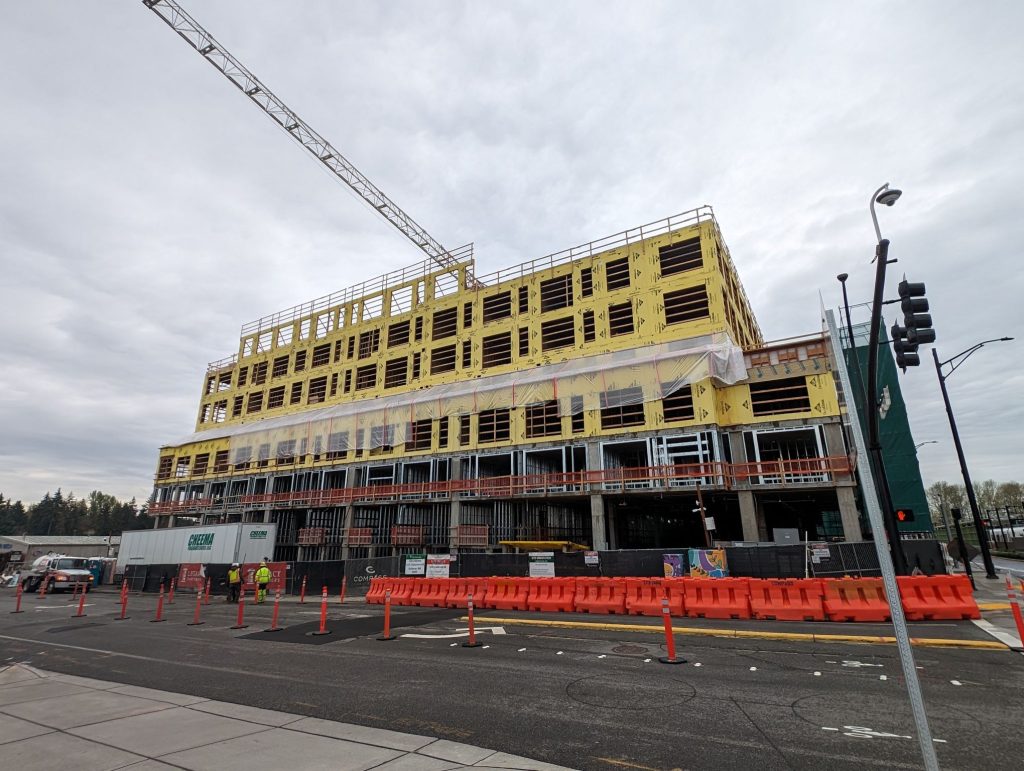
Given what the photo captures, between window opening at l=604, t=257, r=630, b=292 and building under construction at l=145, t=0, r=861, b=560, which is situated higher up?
window opening at l=604, t=257, r=630, b=292

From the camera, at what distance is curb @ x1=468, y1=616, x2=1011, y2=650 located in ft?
33.3

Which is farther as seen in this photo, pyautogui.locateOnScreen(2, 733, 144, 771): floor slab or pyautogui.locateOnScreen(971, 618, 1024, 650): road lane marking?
Result: pyautogui.locateOnScreen(971, 618, 1024, 650): road lane marking

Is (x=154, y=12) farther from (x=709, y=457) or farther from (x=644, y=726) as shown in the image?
(x=644, y=726)

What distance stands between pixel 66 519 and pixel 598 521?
159 meters

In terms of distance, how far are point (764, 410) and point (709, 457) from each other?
399 cm

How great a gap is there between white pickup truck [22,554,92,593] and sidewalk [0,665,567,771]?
110 feet

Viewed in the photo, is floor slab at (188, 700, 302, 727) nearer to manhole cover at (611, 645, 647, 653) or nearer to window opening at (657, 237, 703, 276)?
manhole cover at (611, 645, 647, 653)

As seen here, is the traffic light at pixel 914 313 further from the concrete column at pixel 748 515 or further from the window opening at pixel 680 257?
the window opening at pixel 680 257

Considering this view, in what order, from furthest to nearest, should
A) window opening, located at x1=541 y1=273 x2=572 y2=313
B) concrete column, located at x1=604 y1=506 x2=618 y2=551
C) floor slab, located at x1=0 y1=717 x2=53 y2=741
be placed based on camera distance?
window opening, located at x1=541 y1=273 x2=572 y2=313 < concrete column, located at x1=604 y1=506 x2=618 y2=551 < floor slab, located at x1=0 y1=717 x2=53 y2=741

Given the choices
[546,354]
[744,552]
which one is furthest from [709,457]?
[546,354]

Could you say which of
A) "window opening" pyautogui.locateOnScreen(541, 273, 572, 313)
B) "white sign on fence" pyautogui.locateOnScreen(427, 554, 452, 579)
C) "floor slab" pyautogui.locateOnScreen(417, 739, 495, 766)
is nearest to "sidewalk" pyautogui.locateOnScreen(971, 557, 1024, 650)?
"floor slab" pyautogui.locateOnScreen(417, 739, 495, 766)

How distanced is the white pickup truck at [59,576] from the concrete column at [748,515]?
125 feet

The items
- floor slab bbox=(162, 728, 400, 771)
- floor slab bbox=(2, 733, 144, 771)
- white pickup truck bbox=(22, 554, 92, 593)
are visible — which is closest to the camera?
floor slab bbox=(162, 728, 400, 771)

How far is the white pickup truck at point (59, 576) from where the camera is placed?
33.7 metres
